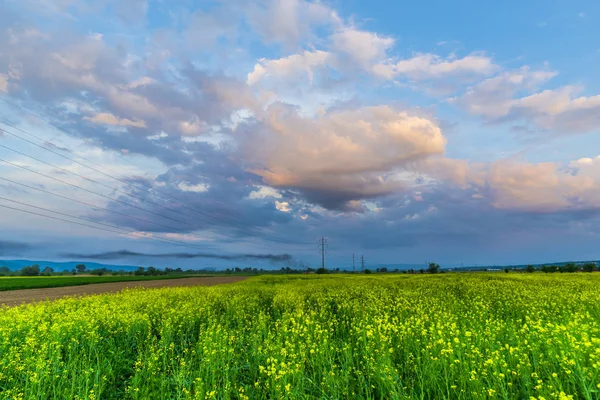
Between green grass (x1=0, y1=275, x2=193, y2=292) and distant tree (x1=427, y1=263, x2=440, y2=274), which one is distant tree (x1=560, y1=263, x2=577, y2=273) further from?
green grass (x1=0, y1=275, x2=193, y2=292)

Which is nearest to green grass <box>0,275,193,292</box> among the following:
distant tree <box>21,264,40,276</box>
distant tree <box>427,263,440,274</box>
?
distant tree <box>21,264,40,276</box>

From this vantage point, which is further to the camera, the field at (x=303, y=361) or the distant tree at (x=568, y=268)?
the distant tree at (x=568, y=268)

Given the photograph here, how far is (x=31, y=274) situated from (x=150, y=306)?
5028 inches

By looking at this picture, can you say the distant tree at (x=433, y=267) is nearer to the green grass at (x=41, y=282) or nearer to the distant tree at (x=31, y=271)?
the green grass at (x=41, y=282)

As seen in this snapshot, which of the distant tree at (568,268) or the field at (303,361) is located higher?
the field at (303,361)

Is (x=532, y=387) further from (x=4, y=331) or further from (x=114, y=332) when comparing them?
A: (x=4, y=331)

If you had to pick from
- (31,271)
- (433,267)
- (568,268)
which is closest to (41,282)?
(31,271)

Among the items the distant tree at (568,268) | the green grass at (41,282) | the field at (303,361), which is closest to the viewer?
the field at (303,361)

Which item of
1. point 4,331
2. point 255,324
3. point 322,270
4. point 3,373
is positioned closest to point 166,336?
point 255,324

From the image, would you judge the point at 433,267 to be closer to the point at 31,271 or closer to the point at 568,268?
the point at 568,268

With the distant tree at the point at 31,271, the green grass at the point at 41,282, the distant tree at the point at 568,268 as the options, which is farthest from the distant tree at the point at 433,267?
the distant tree at the point at 31,271

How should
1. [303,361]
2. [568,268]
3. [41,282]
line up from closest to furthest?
[303,361], [41,282], [568,268]

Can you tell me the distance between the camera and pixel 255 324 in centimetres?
1165

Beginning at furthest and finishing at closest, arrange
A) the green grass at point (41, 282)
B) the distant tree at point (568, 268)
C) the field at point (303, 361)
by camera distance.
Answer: the distant tree at point (568, 268) < the green grass at point (41, 282) < the field at point (303, 361)
